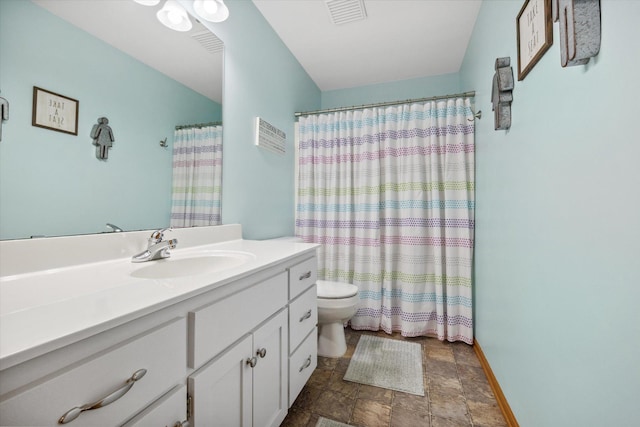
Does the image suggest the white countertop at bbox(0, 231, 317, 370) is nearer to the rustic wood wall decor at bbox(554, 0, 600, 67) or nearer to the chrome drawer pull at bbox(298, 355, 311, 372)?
the chrome drawer pull at bbox(298, 355, 311, 372)

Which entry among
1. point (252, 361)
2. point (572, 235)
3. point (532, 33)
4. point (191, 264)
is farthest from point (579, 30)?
point (191, 264)

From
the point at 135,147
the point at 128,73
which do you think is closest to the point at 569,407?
the point at 135,147

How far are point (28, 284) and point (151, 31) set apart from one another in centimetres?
109

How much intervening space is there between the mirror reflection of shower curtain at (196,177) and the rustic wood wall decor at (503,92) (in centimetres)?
146

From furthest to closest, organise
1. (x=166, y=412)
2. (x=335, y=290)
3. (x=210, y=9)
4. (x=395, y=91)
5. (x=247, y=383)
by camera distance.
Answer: (x=395, y=91)
(x=335, y=290)
(x=210, y=9)
(x=247, y=383)
(x=166, y=412)

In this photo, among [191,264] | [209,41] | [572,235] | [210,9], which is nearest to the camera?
[572,235]

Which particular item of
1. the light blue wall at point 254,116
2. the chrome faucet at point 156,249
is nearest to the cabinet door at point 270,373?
the chrome faucet at point 156,249

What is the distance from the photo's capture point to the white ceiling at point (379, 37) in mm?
1839

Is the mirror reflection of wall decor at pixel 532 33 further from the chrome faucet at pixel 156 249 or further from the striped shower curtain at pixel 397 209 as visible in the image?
the chrome faucet at pixel 156 249

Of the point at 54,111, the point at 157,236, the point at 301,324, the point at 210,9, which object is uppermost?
the point at 210,9

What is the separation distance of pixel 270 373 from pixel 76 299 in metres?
0.70

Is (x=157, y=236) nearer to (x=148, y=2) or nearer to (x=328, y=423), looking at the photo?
(x=148, y=2)

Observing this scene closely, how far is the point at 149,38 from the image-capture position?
1151 millimetres

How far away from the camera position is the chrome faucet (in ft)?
3.27
